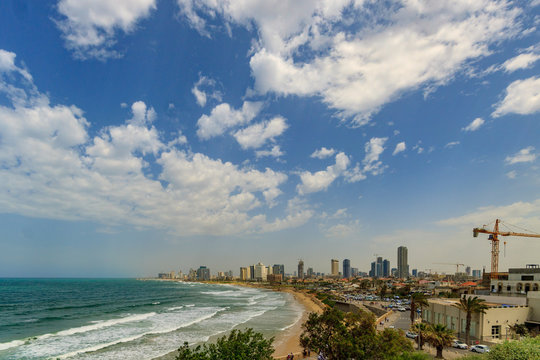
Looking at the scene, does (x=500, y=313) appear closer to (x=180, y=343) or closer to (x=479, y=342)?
(x=479, y=342)

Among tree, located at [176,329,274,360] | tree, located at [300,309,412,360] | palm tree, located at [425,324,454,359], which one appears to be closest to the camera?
tree, located at [176,329,274,360]

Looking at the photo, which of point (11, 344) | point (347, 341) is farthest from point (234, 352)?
point (11, 344)

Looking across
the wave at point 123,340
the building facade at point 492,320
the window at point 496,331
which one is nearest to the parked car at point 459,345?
the building facade at point 492,320

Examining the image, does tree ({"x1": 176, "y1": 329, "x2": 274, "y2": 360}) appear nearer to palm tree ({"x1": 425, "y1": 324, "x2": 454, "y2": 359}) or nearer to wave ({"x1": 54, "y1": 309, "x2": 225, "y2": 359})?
palm tree ({"x1": 425, "y1": 324, "x2": 454, "y2": 359})

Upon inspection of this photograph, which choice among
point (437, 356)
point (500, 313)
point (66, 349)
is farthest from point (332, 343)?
point (66, 349)

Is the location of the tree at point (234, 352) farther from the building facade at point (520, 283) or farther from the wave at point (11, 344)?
the building facade at point (520, 283)

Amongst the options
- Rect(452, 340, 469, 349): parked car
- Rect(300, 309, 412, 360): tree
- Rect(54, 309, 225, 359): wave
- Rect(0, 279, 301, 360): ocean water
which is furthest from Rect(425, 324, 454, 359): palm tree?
Rect(54, 309, 225, 359): wave
